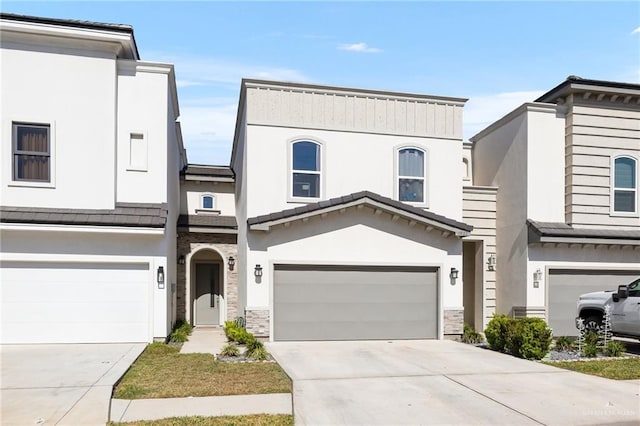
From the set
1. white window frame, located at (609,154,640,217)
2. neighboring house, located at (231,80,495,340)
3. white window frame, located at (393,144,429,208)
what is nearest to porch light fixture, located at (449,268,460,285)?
neighboring house, located at (231,80,495,340)

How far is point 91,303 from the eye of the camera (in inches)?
470

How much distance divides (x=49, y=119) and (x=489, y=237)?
541 inches

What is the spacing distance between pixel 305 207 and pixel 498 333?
5920mm

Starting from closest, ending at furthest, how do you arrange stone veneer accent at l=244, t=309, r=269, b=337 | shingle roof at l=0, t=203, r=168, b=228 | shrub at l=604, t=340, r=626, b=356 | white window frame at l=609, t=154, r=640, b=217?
shrub at l=604, t=340, r=626, b=356 < shingle roof at l=0, t=203, r=168, b=228 < stone veneer accent at l=244, t=309, r=269, b=337 < white window frame at l=609, t=154, r=640, b=217

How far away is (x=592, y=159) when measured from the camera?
14961 mm

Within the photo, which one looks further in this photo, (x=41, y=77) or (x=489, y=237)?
(x=489, y=237)

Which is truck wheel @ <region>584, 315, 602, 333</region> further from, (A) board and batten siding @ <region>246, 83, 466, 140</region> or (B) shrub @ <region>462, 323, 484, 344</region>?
(A) board and batten siding @ <region>246, 83, 466, 140</region>

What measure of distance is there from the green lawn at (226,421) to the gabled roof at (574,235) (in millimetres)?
10857

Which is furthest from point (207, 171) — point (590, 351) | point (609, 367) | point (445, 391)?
point (609, 367)

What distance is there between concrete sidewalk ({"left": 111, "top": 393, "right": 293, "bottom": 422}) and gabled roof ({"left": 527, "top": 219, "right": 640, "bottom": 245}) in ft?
33.5

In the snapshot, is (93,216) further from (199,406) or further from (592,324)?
(592,324)

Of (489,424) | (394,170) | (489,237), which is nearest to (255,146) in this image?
(394,170)

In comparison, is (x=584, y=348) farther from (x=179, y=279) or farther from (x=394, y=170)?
(x=179, y=279)

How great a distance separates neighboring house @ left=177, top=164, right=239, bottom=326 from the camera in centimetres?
1662
